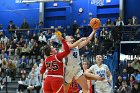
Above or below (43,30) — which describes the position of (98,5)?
above

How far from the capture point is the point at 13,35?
78.1 feet

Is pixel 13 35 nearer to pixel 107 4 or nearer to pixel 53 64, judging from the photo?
pixel 107 4

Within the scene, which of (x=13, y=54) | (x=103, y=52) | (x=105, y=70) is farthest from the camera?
(x=13, y=54)

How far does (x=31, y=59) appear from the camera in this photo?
1998cm

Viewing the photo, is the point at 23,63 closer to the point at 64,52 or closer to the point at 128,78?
the point at 128,78

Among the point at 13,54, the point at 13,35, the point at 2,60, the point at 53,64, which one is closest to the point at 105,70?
the point at 53,64

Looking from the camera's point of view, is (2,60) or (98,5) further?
(98,5)

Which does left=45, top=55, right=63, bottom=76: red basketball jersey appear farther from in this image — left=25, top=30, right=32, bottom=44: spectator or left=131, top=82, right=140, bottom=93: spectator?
left=25, top=30, right=32, bottom=44: spectator

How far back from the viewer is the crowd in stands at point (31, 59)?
53.7ft

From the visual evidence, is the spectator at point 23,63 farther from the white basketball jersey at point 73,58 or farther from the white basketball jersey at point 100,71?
the white basketball jersey at point 73,58

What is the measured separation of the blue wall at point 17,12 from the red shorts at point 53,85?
19.1m

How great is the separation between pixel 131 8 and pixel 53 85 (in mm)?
17497

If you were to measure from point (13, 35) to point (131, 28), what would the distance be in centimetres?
734

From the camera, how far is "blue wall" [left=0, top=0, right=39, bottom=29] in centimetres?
2786
